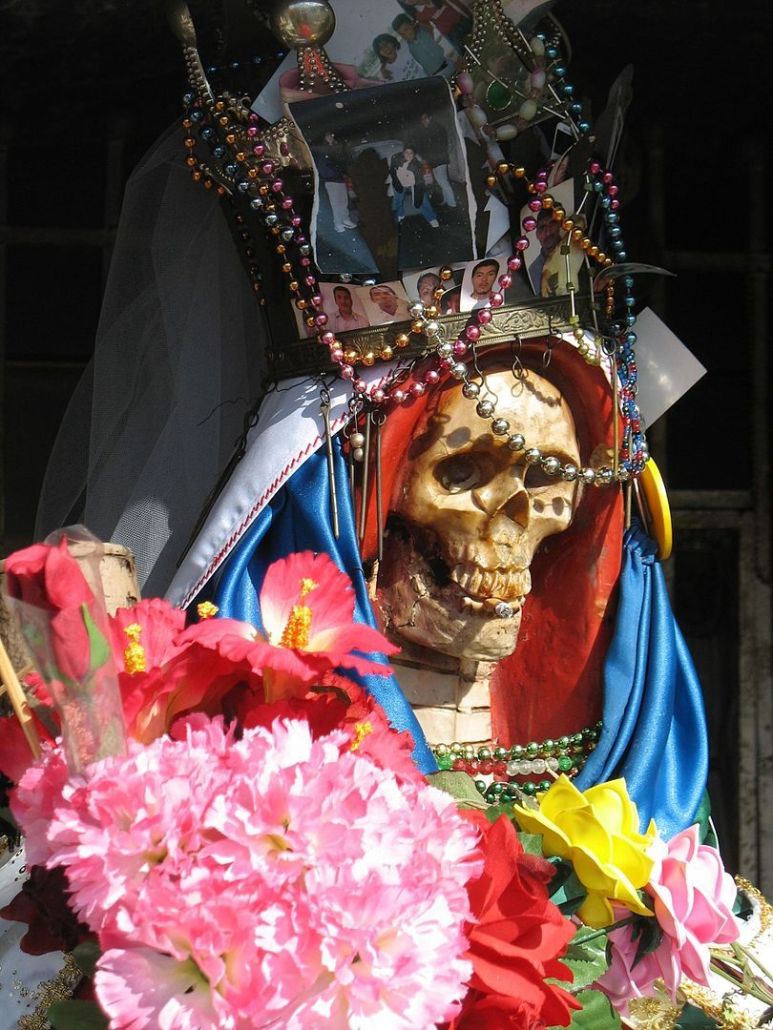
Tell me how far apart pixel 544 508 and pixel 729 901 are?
60cm

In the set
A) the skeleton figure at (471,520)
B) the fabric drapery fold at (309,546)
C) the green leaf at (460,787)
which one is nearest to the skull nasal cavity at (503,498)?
the skeleton figure at (471,520)

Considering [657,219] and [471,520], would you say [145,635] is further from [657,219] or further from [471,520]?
[657,219]

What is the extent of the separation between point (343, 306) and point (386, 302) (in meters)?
0.04

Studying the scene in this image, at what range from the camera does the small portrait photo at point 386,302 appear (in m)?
1.33

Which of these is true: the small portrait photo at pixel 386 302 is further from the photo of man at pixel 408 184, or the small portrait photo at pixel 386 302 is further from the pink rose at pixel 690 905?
the pink rose at pixel 690 905

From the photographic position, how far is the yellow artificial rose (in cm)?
85

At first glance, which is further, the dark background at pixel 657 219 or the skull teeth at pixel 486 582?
the dark background at pixel 657 219

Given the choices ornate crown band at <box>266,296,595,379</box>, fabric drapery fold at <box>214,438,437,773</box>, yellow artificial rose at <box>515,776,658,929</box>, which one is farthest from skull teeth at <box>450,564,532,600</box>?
yellow artificial rose at <box>515,776,658,929</box>

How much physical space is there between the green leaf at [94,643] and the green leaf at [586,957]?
1.17 ft

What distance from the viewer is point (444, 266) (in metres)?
1.33

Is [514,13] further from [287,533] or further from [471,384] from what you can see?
[287,533]

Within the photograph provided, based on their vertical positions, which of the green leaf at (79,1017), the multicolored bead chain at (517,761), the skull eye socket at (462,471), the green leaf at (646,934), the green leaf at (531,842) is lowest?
the multicolored bead chain at (517,761)

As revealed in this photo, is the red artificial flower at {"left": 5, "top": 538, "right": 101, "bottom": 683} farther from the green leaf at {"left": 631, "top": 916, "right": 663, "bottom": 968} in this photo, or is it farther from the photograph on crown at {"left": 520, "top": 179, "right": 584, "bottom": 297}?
the photograph on crown at {"left": 520, "top": 179, "right": 584, "bottom": 297}

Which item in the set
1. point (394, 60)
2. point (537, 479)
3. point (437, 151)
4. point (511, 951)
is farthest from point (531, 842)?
point (394, 60)
